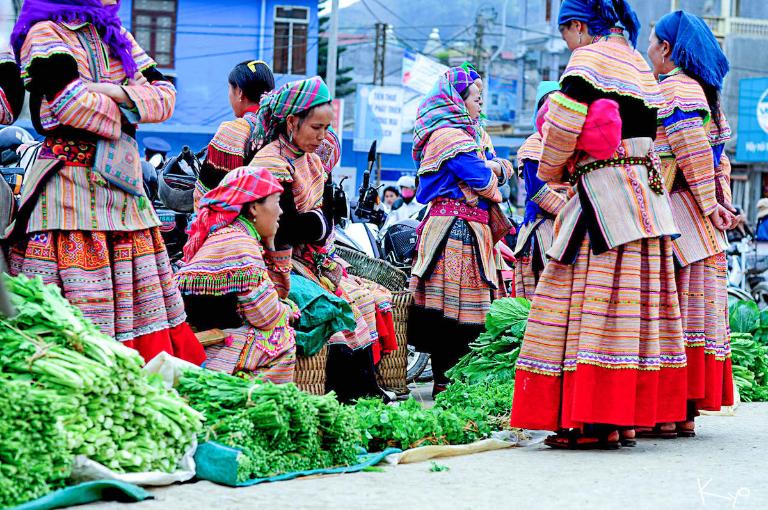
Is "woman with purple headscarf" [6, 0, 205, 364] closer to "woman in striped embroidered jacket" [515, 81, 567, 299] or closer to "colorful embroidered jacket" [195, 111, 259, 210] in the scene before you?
"colorful embroidered jacket" [195, 111, 259, 210]

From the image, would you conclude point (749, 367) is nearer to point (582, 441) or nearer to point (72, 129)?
point (582, 441)

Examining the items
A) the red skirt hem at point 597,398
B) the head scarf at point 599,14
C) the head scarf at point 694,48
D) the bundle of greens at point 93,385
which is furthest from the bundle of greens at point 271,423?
the head scarf at point 694,48

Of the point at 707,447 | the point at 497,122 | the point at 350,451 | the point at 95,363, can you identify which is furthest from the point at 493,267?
the point at 497,122

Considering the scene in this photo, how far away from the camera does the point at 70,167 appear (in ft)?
17.4

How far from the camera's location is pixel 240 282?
576 centimetres

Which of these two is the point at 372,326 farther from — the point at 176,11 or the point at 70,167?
the point at 176,11

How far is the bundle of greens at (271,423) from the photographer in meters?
4.52

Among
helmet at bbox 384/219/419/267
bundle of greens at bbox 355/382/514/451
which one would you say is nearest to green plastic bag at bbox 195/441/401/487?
bundle of greens at bbox 355/382/514/451

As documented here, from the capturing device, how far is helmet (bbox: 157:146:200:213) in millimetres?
8758

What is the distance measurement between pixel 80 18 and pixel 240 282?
1.44 meters

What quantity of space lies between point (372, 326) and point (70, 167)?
8.88 ft

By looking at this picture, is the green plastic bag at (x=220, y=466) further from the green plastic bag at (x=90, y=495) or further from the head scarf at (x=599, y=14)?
the head scarf at (x=599, y=14)

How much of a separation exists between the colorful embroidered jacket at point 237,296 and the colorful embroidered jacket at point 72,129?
47 cm

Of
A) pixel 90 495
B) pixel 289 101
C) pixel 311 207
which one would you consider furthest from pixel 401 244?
pixel 90 495
